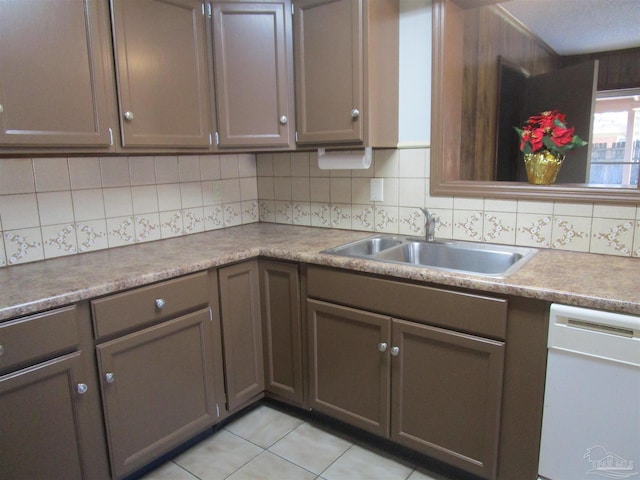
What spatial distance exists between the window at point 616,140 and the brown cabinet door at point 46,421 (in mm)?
4832

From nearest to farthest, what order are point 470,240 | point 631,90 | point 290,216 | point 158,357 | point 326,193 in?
1. point 158,357
2. point 470,240
3. point 326,193
4. point 290,216
5. point 631,90

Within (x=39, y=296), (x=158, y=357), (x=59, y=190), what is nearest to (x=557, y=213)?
(x=158, y=357)

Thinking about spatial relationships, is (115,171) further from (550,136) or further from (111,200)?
(550,136)

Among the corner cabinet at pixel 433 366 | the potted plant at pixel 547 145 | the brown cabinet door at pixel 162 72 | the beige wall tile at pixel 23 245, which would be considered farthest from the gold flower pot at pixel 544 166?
the beige wall tile at pixel 23 245

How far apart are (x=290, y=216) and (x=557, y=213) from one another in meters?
1.48

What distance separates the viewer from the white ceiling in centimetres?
272

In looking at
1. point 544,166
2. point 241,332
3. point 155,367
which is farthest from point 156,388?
point 544,166

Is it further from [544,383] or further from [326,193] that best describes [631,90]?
[544,383]

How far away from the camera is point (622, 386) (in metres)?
1.31

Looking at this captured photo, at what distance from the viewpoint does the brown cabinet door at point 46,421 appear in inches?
54.4

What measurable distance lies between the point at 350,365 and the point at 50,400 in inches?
44.8

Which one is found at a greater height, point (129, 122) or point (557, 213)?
point (129, 122)

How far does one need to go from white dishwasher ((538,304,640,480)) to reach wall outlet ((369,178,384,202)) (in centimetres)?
115

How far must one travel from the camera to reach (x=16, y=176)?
1.85m
